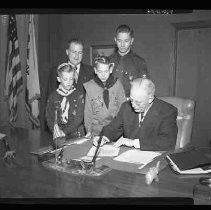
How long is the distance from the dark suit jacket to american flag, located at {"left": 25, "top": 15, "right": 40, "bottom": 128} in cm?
155

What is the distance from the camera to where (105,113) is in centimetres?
244

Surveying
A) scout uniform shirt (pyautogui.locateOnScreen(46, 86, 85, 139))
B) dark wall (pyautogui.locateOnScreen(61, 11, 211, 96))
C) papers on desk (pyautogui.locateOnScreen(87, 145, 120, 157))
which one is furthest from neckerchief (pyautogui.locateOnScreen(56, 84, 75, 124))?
dark wall (pyautogui.locateOnScreen(61, 11, 211, 96))

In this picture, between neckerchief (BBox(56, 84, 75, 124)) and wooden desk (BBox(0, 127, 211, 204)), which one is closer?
wooden desk (BBox(0, 127, 211, 204))

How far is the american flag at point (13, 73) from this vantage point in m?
3.59

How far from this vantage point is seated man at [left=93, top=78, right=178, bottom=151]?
186 centimetres

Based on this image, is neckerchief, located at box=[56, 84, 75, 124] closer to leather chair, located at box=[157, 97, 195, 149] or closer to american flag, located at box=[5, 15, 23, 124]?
leather chair, located at box=[157, 97, 195, 149]

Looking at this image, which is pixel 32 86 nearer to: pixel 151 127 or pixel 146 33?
pixel 146 33

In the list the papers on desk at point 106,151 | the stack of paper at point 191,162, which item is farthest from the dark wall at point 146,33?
the stack of paper at point 191,162

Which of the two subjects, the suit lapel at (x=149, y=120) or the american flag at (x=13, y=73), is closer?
the suit lapel at (x=149, y=120)

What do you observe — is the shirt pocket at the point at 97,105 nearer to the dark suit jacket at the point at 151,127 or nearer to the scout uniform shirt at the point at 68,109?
the scout uniform shirt at the point at 68,109

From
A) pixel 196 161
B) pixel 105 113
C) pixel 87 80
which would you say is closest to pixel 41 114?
pixel 87 80

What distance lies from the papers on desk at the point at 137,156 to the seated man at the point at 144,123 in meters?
0.07

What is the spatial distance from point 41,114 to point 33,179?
246 cm

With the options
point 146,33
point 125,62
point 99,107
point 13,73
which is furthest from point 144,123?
point 13,73
